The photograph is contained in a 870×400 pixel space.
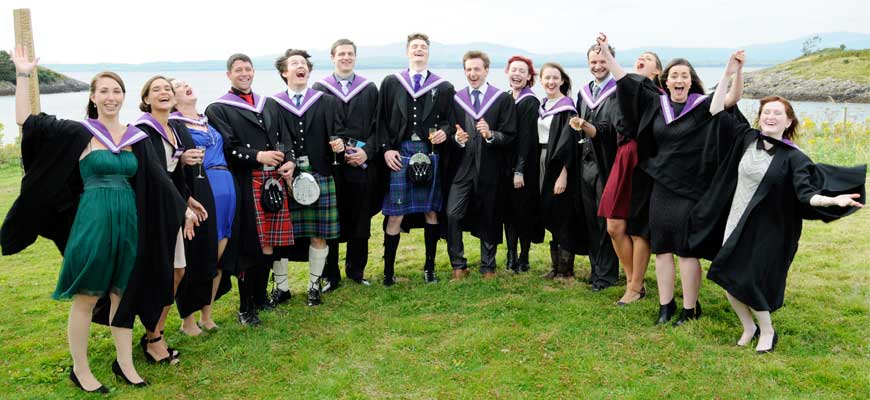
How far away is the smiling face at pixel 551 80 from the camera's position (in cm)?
666

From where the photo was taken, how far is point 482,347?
516 centimetres

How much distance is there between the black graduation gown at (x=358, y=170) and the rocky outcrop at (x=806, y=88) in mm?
44279

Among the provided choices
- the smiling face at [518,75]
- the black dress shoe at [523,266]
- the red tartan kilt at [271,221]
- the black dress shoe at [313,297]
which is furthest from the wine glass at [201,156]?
the black dress shoe at [523,266]

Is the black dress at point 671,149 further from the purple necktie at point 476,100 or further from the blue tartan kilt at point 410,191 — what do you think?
the blue tartan kilt at point 410,191

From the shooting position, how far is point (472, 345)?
5199 millimetres

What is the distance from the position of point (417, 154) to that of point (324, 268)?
1387 millimetres

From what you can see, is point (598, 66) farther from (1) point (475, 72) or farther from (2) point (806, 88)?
(2) point (806, 88)

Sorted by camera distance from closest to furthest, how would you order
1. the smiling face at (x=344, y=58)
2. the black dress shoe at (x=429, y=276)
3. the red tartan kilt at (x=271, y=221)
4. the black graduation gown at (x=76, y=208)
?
the black graduation gown at (x=76, y=208), the red tartan kilt at (x=271, y=221), the smiling face at (x=344, y=58), the black dress shoe at (x=429, y=276)

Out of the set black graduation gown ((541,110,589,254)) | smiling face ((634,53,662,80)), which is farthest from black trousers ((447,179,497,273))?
smiling face ((634,53,662,80))

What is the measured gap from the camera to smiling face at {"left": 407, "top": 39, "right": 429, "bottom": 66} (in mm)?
6672

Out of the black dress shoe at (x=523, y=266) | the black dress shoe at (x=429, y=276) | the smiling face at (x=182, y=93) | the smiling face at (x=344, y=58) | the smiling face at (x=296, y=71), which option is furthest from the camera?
the black dress shoe at (x=523, y=266)

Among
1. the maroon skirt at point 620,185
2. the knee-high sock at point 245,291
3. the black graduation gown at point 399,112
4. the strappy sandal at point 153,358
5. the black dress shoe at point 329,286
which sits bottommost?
the black dress shoe at point 329,286

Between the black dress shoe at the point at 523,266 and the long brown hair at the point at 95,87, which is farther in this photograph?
the black dress shoe at the point at 523,266

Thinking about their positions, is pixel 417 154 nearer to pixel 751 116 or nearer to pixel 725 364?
pixel 725 364
